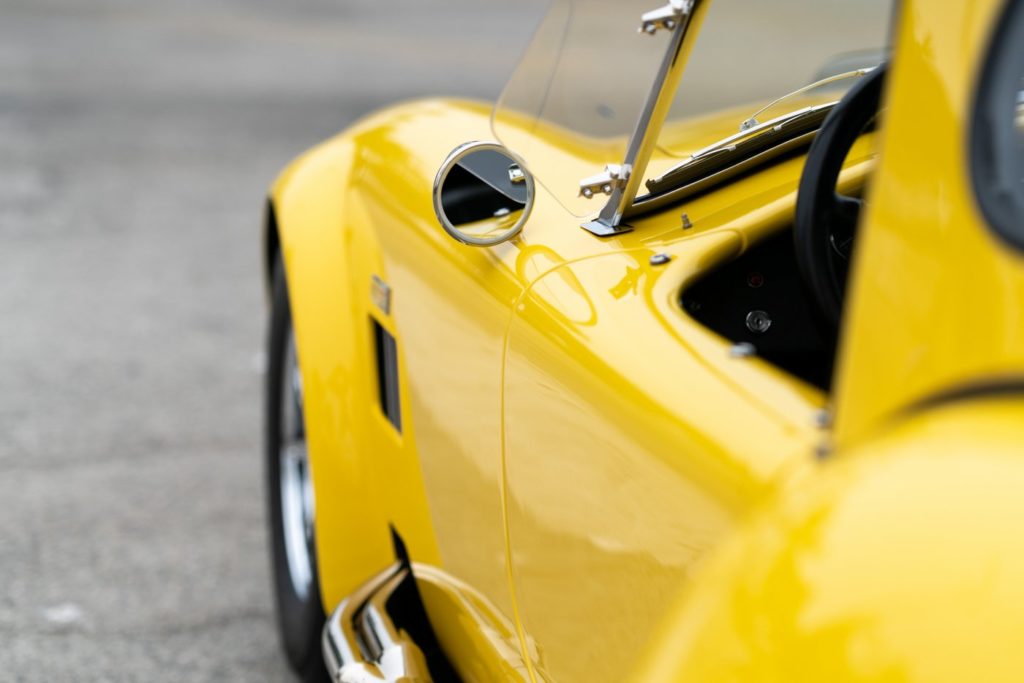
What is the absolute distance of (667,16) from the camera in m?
1.93

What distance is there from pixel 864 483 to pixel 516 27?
14.2 metres

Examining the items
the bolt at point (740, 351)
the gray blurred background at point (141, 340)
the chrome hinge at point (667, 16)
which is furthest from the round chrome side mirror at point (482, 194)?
the gray blurred background at point (141, 340)

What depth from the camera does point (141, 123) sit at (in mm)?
8844

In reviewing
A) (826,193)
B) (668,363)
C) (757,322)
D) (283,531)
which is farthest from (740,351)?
(283,531)

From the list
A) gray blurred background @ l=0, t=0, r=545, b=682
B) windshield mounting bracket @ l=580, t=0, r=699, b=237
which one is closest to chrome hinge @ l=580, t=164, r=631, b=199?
windshield mounting bracket @ l=580, t=0, r=699, b=237

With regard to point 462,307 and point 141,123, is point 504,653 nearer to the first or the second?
point 462,307

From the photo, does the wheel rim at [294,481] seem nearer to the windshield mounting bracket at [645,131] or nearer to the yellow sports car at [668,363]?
the yellow sports car at [668,363]

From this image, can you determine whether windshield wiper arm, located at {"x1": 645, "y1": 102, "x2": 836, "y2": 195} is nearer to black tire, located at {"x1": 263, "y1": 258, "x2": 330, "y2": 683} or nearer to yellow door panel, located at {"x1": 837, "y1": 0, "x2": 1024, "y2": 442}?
yellow door panel, located at {"x1": 837, "y1": 0, "x2": 1024, "y2": 442}

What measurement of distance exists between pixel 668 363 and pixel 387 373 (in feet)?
3.26

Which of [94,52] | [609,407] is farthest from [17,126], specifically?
[609,407]

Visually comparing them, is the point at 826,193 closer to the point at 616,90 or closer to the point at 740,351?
the point at 740,351

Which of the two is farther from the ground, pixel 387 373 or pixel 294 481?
pixel 387 373

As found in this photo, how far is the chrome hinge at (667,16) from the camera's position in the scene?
191 centimetres

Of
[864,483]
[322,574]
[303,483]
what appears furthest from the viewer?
[303,483]
